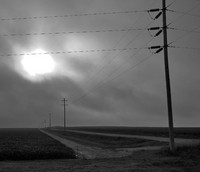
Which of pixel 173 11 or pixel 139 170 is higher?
pixel 173 11

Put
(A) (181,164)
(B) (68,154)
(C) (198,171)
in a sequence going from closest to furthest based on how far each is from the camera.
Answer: (C) (198,171) < (A) (181,164) < (B) (68,154)

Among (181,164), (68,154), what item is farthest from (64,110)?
(181,164)

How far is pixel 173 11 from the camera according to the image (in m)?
34.7

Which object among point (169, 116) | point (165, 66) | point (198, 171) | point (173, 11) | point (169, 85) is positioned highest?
point (173, 11)

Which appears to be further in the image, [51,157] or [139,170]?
[51,157]

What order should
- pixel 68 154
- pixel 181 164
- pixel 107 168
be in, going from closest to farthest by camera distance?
pixel 107 168
pixel 181 164
pixel 68 154

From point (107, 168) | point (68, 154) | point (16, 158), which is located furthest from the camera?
point (68, 154)

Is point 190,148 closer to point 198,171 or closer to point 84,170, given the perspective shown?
point 198,171

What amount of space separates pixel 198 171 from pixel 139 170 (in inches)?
148

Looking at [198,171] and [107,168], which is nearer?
[198,171]

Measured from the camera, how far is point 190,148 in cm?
3216

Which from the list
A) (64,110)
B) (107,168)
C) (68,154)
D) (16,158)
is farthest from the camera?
(64,110)

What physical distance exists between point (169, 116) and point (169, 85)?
3.11 m

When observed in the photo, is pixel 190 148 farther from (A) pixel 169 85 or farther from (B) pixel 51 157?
(B) pixel 51 157
